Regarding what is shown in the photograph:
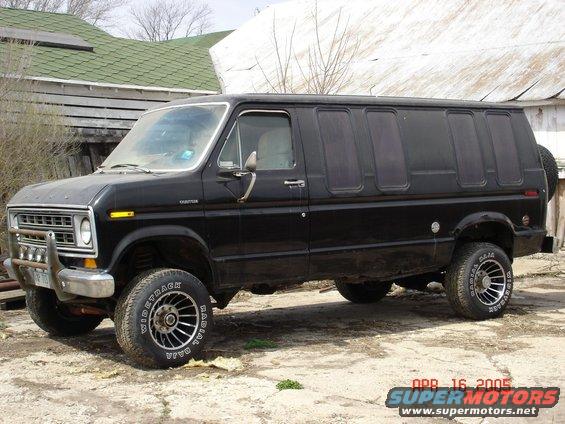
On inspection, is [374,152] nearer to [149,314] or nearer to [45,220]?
[149,314]

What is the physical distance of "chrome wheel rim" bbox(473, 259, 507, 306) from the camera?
8.90 m

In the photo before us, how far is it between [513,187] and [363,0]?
15256mm

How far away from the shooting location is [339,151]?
7988mm

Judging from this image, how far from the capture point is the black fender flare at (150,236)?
6.66m

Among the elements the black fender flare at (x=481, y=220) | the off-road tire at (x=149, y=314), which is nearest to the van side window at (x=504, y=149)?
the black fender flare at (x=481, y=220)

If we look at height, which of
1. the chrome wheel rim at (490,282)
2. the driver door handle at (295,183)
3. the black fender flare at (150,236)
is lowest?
the chrome wheel rim at (490,282)

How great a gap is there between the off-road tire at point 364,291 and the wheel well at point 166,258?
306cm

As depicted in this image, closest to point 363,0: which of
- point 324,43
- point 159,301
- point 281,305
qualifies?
point 324,43

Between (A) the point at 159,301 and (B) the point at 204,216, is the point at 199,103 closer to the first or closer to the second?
(B) the point at 204,216

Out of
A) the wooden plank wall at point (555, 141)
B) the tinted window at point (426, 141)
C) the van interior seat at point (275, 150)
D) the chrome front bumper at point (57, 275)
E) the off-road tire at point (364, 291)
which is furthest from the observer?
the wooden plank wall at point (555, 141)

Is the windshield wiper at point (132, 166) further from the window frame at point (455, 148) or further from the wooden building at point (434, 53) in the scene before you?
the wooden building at point (434, 53)

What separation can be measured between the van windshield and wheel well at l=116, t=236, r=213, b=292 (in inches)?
25.5

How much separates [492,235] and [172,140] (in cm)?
383

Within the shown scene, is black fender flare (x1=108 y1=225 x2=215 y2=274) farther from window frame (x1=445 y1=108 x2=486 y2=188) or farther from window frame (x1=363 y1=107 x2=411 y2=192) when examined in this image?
window frame (x1=445 y1=108 x2=486 y2=188)
